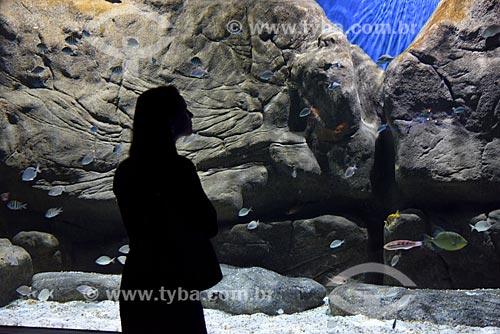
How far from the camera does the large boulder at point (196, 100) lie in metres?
6.68

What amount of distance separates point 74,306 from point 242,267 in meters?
2.49

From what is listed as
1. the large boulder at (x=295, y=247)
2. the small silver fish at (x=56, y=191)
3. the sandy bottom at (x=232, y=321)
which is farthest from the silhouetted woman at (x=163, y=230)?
the small silver fish at (x=56, y=191)

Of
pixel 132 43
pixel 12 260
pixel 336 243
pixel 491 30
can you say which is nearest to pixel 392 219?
pixel 336 243

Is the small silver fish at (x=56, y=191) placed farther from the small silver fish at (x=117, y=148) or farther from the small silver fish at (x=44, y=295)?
the small silver fish at (x=44, y=295)

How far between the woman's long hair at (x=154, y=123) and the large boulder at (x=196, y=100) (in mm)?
4368

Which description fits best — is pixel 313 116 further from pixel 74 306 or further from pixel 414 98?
pixel 74 306

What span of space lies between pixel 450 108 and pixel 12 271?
636 centimetres

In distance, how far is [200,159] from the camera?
702 centimetres

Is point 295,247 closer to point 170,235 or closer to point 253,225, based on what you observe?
point 253,225

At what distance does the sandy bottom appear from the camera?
4.24 m

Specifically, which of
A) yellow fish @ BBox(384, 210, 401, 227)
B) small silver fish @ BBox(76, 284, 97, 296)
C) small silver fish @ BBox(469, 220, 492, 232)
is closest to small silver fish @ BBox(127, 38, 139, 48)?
small silver fish @ BBox(76, 284, 97, 296)

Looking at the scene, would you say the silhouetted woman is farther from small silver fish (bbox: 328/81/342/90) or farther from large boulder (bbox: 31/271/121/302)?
small silver fish (bbox: 328/81/342/90)

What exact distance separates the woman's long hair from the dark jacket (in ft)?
0.24

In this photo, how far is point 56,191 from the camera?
22.0 ft
